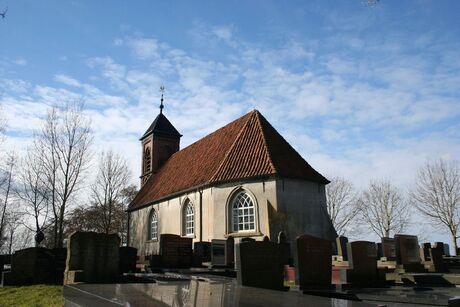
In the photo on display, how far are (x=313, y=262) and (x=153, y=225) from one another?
20821 millimetres

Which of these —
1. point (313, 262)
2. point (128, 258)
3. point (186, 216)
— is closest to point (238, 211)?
point (186, 216)

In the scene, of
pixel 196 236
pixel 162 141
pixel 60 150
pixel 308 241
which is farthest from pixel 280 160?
pixel 162 141

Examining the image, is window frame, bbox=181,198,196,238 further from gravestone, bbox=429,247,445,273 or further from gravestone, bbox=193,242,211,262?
gravestone, bbox=429,247,445,273

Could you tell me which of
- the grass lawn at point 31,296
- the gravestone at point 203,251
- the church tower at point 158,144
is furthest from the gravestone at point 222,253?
the church tower at point 158,144

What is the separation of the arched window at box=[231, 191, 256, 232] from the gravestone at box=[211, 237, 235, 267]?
3580 millimetres

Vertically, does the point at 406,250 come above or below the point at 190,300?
above

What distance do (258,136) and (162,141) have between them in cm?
1483

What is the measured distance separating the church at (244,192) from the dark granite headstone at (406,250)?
5.41 meters

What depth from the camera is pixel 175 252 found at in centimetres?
1652

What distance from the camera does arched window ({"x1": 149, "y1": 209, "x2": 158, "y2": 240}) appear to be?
28516mm

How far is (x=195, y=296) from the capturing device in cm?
614

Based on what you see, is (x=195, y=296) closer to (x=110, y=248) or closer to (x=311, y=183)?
(x=110, y=248)

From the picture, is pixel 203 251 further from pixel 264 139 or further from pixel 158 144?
pixel 158 144

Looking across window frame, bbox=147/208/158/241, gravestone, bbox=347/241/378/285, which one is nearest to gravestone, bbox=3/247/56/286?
gravestone, bbox=347/241/378/285
